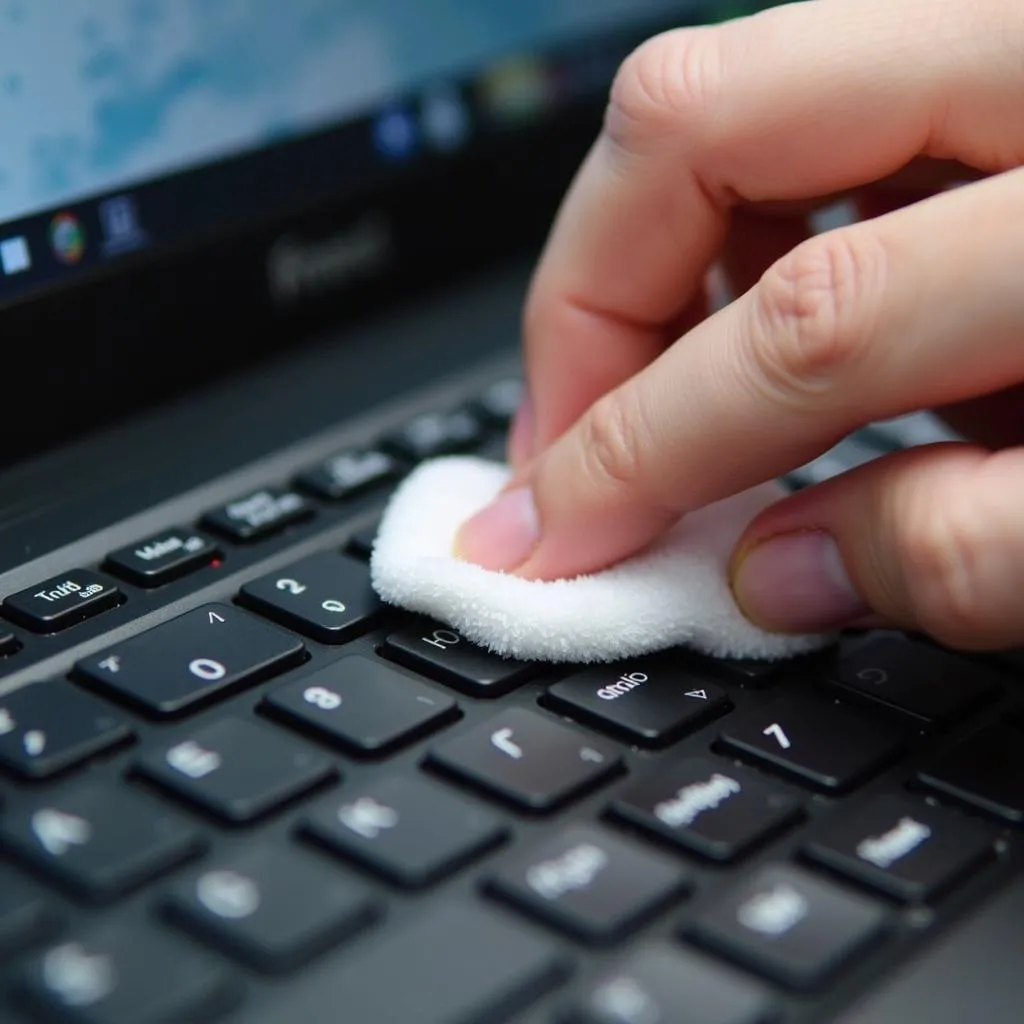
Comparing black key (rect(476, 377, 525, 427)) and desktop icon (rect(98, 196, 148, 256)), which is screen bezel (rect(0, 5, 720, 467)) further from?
black key (rect(476, 377, 525, 427))

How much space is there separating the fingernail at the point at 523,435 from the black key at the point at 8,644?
216 mm

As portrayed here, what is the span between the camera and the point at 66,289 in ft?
2.04

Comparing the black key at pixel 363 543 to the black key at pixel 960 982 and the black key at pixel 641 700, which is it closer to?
the black key at pixel 641 700

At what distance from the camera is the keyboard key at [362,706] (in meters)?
0.44

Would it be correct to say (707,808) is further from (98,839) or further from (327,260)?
(327,260)

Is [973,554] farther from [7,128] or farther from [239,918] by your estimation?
[7,128]

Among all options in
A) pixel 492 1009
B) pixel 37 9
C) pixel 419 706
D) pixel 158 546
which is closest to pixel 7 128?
pixel 37 9

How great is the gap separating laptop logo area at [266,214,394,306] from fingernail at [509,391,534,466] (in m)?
0.16

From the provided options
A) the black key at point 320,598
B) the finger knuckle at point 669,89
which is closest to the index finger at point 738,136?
the finger knuckle at point 669,89

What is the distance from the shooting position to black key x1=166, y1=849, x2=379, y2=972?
36 centimetres

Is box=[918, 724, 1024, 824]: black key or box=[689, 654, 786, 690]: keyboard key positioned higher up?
box=[689, 654, 786, 690]: keyboard key

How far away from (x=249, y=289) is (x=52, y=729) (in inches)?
12.7

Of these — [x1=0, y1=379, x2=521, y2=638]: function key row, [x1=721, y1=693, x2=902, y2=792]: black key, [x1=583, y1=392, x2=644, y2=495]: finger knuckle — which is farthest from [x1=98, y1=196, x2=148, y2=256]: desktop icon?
[x1=721, y1=693, x2=902, y2=792]: black key

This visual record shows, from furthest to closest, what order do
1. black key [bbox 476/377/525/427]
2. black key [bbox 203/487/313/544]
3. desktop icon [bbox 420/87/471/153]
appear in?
desktop icon [bbox 420/87/471/153] < black key [bbox 476/377/525/427] < black key [bbox 203/487/313/544]
